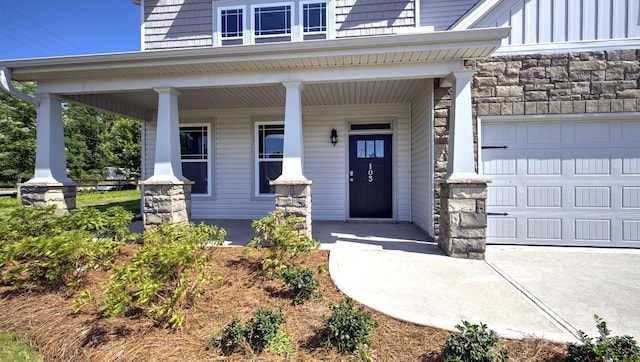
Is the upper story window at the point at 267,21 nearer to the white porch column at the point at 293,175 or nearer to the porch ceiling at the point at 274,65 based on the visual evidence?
the porch ceiling at the point at 274,65

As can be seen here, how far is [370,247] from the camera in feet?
14.5

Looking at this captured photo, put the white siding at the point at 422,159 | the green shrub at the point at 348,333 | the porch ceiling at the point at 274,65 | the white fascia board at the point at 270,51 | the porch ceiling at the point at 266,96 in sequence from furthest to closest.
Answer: the porch ceiling at the point at 266,96
the white siding at the point at 422,159
the porch ceiling at the point at 274,65
the white fascia board at the point at 270,51
the green shrub at the point at 348,333

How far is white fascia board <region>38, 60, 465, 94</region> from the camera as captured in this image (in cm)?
411

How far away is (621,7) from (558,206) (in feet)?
10.2

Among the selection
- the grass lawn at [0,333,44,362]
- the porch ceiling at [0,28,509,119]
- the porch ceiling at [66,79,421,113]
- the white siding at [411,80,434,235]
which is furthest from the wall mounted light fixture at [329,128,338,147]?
the grass lawn at [0,333,44,362]

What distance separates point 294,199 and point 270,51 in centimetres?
209

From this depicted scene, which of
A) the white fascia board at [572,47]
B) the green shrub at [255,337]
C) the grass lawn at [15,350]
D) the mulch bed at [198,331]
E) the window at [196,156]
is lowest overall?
the grass lawn at [15,350]

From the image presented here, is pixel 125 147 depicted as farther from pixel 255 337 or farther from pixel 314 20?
pixel 255 337

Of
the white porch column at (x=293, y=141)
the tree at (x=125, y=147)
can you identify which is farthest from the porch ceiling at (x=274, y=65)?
the tree at (x=125, y=147)

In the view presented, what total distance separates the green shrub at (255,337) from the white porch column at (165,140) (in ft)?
10.7

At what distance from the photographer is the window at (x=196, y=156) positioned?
6.95 metres

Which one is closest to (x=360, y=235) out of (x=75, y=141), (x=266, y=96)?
(x=266, y=96)

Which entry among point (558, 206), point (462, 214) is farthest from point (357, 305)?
point (558, 206)

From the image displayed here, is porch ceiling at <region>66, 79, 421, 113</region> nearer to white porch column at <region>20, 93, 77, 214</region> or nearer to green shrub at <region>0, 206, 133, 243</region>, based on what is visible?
white porch column at <region>20, 93, 77, 214</region>
